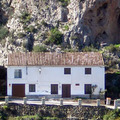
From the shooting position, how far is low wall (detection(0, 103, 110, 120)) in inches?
2034

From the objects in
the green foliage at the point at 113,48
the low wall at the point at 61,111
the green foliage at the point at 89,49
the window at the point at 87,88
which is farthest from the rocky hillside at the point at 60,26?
the low wall at the point at 61,111

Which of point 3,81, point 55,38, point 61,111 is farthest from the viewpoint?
point 55,38

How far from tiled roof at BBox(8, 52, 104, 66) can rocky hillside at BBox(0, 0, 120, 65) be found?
7910mm

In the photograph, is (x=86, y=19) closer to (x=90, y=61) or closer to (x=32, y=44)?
(x=32, y=44)

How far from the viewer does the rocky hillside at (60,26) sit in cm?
6750

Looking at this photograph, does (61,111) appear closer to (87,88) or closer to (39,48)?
(87,88)

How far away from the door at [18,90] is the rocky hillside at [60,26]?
10443 millimetres

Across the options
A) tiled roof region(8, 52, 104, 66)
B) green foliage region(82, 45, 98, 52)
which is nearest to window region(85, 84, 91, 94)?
tiled roof region(8, 52, 104, 66)

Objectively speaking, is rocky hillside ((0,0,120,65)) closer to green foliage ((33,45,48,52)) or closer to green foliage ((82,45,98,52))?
green foliage ((33,45,48,52))

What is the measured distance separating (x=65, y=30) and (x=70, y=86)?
13732 millimetres

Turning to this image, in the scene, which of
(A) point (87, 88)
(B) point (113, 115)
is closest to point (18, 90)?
(A) point (87, 88)

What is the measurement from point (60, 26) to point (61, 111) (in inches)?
785

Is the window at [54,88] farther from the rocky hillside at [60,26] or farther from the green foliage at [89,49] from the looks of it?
the green foliage at [89,49]

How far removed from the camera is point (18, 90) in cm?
5631
